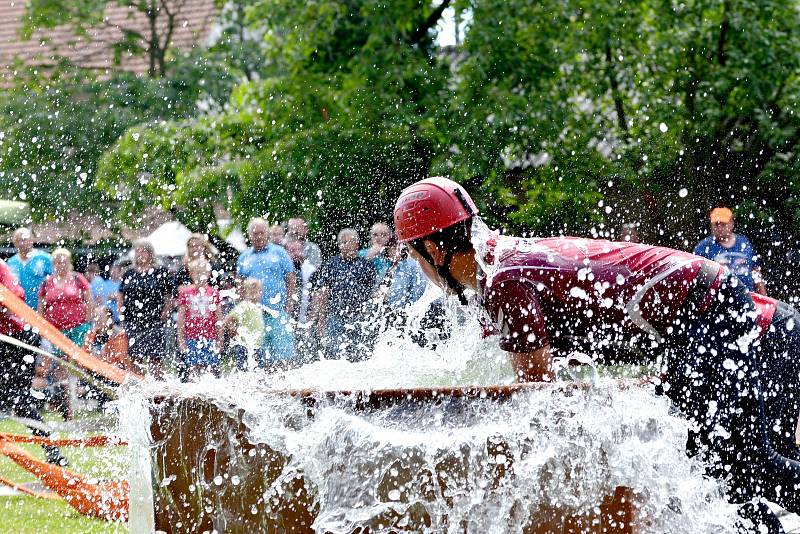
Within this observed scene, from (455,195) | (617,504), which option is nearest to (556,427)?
(617,504)

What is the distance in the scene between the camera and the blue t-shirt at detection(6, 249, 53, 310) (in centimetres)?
1066

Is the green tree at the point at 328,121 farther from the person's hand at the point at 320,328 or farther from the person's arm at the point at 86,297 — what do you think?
the person's hand at the point at 320,328

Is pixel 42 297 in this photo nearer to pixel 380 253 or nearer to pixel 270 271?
pixel 270 271

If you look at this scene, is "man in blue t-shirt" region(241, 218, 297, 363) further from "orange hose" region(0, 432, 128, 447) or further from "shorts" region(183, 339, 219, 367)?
"orange hose" region(0, 432, 128, 447)

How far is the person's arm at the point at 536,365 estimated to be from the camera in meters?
3.58

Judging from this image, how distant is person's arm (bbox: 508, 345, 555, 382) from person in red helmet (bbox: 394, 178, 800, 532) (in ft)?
0.07

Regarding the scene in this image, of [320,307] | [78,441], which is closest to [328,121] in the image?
[320,307]

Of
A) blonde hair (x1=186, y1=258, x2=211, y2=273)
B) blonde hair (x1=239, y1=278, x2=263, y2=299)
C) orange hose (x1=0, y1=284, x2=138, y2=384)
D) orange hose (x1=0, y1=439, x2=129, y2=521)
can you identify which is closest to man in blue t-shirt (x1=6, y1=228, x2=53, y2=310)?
blonde hair (x1=186, y1=258, x2=211, y2=273)

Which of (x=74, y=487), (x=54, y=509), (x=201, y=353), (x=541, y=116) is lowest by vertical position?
(x=54, y=509)

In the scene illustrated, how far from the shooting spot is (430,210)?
12.5 feet

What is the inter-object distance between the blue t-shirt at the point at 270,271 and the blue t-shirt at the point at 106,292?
2425mm

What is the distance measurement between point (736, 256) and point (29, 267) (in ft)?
23.8

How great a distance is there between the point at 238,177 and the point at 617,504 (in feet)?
32.8

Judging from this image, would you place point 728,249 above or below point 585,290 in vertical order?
below
